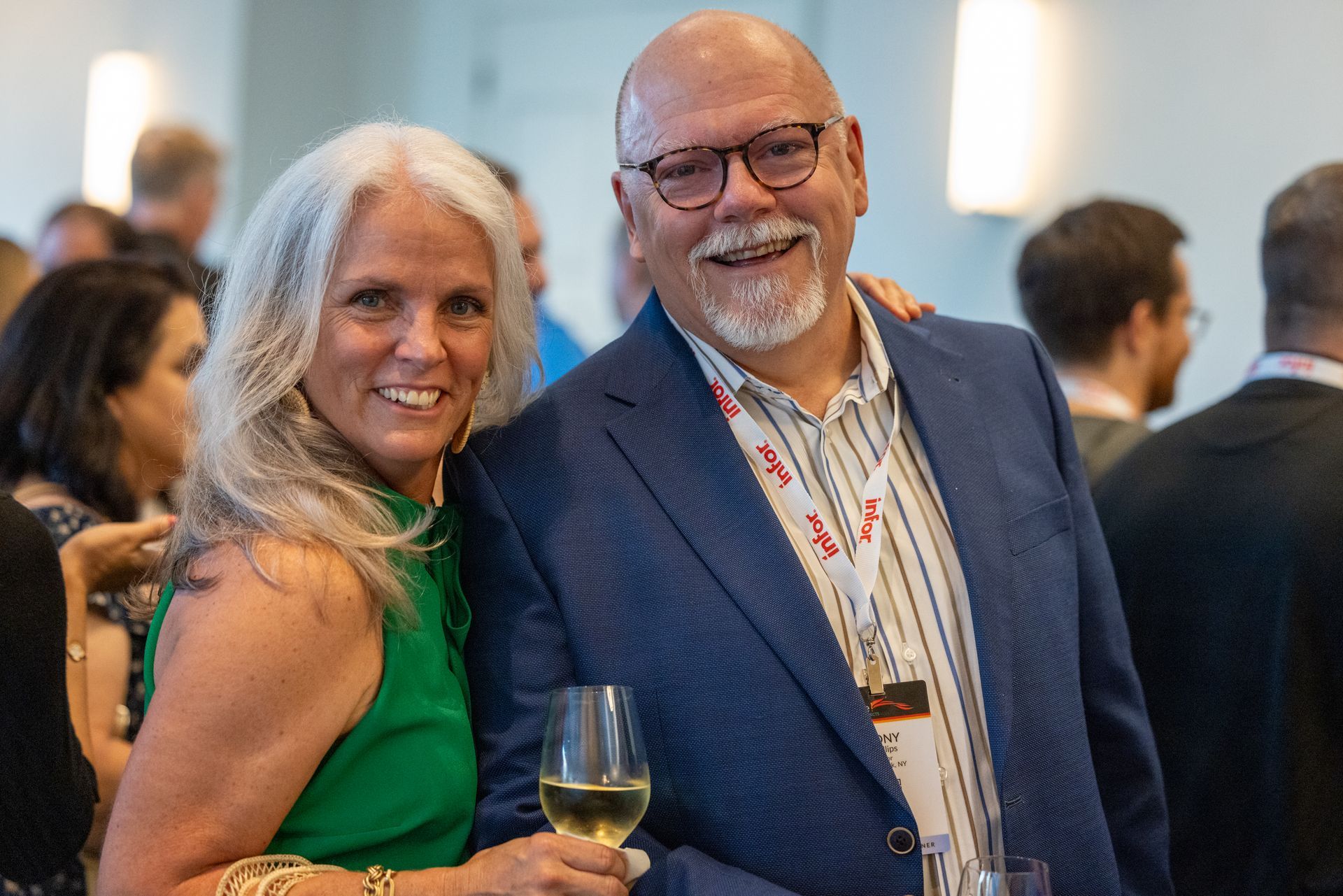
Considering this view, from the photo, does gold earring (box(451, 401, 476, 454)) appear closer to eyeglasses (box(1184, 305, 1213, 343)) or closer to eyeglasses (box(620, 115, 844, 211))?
eyeglasses (box(620, 115, 844, 211))

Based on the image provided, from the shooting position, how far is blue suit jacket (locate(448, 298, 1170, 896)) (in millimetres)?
1836

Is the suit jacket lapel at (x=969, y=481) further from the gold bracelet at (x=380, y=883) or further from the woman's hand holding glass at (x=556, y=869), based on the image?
the gold bracelet at (x=380, y=883)

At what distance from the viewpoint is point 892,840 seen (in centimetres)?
183

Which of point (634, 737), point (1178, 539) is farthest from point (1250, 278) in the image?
point (634, 737)

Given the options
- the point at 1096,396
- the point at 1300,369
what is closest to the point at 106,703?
the point at 1300,369

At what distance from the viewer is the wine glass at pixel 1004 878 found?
145 cm

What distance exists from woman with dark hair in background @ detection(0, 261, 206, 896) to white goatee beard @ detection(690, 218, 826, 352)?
1.03 meters

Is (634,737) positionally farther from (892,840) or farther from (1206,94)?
(1206,94)

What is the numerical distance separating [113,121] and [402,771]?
20.7 ft

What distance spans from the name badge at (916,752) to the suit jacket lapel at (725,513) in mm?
74

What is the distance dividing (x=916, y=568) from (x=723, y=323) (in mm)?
470

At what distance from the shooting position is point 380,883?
1.62 metres

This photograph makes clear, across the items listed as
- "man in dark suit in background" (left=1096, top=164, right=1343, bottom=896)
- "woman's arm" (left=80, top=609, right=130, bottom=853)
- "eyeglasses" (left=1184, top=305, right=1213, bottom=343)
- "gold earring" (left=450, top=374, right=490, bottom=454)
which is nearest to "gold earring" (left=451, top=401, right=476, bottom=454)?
"gold earring" (left=450, top=374, right=490, bottom=454)

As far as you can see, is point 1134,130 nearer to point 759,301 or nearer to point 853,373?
point 853,373
